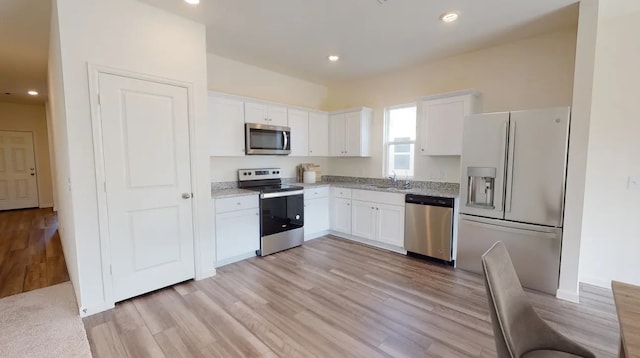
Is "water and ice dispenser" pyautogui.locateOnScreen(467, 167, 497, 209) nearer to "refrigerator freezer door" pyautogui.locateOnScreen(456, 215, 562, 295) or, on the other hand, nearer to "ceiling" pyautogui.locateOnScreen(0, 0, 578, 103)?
"refrigerator freezer door" pyautogui.locateOnScreen(456, 215, 562, 295)

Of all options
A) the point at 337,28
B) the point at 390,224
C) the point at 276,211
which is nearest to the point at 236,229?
the point at 276,211

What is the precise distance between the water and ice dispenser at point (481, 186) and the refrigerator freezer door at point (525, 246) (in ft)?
0.60

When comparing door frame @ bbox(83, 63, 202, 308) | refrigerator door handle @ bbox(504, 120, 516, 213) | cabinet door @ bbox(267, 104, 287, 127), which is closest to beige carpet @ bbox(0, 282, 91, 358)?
door frame @ bbox(83, 63, 202, 308)

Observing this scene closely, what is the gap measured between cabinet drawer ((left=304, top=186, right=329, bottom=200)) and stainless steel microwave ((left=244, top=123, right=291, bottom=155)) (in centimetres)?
67

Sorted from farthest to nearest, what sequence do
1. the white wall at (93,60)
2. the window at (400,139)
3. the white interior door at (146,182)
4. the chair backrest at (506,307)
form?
1. the window at (400,139)
2. the white interior door at (146,182)
3. the white wall at (93,60)
4. the chair backrest at (506,307)

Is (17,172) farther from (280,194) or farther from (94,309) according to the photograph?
(280,194)

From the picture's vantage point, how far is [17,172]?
276 inches

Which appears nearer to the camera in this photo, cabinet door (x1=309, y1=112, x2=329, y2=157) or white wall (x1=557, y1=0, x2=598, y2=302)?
white wall (x1=557, y1=0, x2=598, y2=302)

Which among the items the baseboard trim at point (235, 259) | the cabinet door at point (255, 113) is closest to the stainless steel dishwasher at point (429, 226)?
the baseboard trim at point (235, 259)

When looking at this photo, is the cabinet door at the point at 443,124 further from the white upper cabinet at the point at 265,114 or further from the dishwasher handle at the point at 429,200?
the white upper cabinet at the point at 265,114

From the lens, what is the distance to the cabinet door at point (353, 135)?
4.70 metres

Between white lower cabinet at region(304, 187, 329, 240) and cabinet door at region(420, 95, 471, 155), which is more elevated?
cabinet door at region(420, 95, 471, 155)

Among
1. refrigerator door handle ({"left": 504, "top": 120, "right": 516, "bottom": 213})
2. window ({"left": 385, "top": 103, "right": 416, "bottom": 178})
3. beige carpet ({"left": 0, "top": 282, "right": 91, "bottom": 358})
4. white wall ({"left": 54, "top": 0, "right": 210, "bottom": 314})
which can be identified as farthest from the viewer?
window ({"left": 385, "top": 103, "right": 416, "bottom": 178})

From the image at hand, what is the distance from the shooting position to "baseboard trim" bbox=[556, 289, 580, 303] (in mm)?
2627
